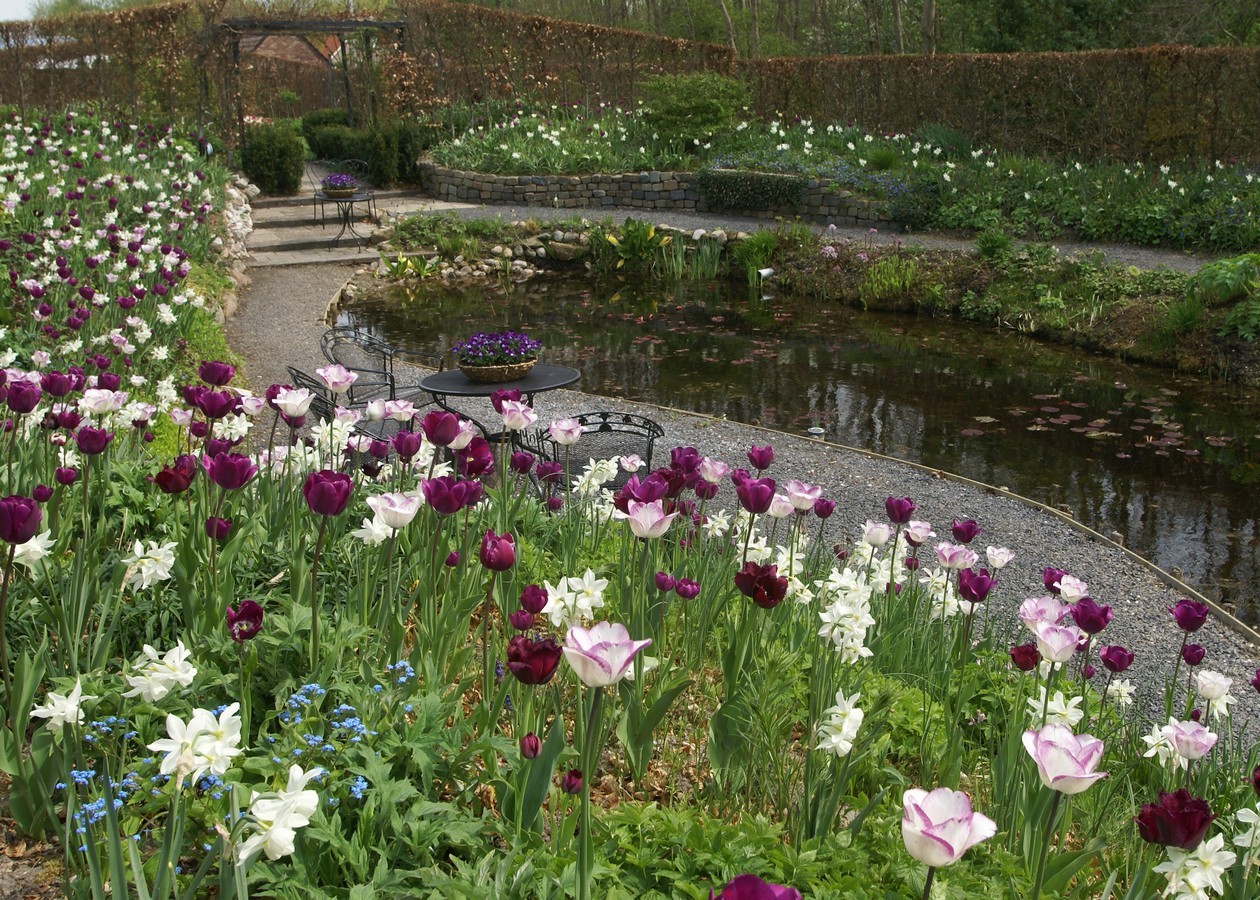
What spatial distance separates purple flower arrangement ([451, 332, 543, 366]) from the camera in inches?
257

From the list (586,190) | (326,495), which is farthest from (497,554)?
(586,190)

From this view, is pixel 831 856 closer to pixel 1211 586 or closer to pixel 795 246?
pixel 1211 586

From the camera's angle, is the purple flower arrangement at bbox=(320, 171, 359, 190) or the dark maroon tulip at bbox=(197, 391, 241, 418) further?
the purple flower arrangement at bbox=(320, 171, 359, 190)

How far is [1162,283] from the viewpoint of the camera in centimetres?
1040

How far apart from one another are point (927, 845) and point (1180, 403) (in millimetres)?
8465

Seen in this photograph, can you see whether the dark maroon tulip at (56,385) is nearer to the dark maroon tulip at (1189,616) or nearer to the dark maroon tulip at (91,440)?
the dark maroon tulip at (91,440)

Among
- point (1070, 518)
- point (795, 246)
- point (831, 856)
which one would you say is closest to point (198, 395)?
point (831, 856)

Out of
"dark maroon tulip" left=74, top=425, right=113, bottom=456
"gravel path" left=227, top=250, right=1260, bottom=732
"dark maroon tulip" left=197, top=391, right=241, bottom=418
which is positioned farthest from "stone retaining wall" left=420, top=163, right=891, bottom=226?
"dark maroon tulip" left=74, top=425, right=113, bottom=456

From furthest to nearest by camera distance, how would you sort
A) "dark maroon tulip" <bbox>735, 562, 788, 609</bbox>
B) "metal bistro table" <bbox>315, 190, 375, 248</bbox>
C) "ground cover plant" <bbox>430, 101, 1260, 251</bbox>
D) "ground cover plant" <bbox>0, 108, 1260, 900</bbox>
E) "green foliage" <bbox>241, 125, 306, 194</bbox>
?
"green foliage" <bbox>241, 125, 306, 194</bbox> < "metal bistro table" <bbox>315, 190, 375, 248</bbox> < "ground cover plant" <bbox>430, 101, 1260, 251</bbox> < "dark maroon tulip" <bbox>735, 562, 788, 609</bbox> < "ground cover plant" <bbox>0, 108, 1260, 900</bbox>

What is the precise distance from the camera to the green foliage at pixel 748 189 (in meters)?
15.0

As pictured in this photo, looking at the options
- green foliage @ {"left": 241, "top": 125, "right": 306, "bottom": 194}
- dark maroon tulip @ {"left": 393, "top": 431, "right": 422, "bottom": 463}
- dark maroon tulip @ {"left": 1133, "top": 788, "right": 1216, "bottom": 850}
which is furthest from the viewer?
green foliage @ {"left": 241, "top": 125, "right": 306, "bottom": 194}

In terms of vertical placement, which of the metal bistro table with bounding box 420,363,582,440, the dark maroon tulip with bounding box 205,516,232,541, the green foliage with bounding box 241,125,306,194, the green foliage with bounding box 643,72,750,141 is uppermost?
the green foliage with bounding box 643,72,750,141

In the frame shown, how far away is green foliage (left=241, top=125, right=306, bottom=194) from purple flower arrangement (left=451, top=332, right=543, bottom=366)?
11.5 metres

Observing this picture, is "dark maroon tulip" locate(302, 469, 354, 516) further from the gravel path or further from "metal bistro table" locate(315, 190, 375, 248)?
"metal bistro table" locate(315, 190, 375, 248)
